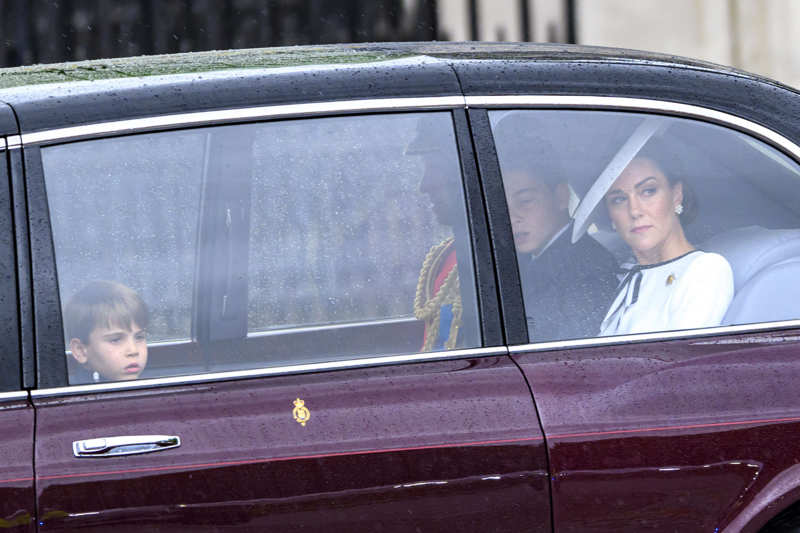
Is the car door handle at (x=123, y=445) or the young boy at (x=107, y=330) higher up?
the young boy at (x=107, y=330)

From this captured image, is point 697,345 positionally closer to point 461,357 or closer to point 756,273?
point 756,273

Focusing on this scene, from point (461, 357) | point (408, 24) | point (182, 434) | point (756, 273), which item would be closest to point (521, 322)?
point (461, 357)

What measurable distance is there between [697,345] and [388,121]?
804 millimetres

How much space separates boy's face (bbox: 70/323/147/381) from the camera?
2.50m

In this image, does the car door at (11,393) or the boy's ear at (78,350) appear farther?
the boy's ear at (78,350)

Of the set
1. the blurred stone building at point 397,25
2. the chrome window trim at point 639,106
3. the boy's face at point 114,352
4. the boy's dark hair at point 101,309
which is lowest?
the boy's face at point 114,352

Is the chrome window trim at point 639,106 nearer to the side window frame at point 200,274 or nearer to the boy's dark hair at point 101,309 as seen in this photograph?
the side window frame at point 200,274

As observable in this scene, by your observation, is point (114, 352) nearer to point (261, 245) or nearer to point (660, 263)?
point (261, 245)

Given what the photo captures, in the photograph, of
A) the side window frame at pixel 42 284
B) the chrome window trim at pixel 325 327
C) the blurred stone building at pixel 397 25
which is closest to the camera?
the side window frame at pixel 42 284

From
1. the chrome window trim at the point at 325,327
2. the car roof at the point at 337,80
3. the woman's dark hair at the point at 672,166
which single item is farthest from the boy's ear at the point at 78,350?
the woman's dark hair at the point at 672,166

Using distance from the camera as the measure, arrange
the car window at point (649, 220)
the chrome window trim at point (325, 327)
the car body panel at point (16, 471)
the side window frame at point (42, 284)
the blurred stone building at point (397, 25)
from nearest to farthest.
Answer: the car body panel at point (16, 471) → the side window frame at point (42, 284) → the chrome window trim at point (325, 327) → the car window at point (649, 220) → the blurred stone building at point (397, 25)

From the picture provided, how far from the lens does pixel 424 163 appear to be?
2619 millimetres

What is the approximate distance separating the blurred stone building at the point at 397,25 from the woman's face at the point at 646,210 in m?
6.07

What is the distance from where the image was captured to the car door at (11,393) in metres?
2.34
